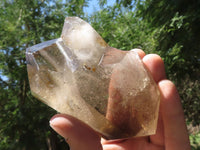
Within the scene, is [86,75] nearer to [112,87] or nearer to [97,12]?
[112,87]

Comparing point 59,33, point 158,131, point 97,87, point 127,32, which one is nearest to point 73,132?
point 97,87

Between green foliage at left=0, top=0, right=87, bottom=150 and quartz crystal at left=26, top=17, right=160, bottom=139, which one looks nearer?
quartz crystal at left=26, top=17, right=160, bottom=139

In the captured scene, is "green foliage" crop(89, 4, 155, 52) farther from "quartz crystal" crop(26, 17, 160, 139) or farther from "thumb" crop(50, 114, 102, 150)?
"thumb" crop(50, 114, 102, 150)

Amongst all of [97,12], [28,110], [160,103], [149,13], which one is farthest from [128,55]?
[28,110]

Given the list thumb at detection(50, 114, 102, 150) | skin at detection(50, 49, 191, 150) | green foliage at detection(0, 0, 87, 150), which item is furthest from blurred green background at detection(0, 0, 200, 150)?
thumb at detection(50, 114, 102, 150)

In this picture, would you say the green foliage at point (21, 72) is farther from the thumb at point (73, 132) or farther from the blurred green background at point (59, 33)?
the thumb at point (73, 132)

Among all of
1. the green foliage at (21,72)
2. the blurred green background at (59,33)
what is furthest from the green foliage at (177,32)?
the green foliage at (21,72)

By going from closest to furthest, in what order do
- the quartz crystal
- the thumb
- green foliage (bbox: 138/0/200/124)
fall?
the thumb, the quartz crystal, green foliage (bbox: 138/0/200/124)
